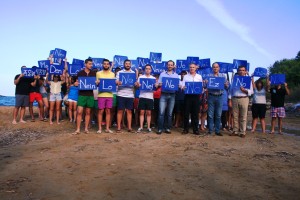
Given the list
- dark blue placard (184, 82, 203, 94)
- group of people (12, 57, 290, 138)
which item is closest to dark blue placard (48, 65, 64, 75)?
group of people (12, 57, 290, 138)

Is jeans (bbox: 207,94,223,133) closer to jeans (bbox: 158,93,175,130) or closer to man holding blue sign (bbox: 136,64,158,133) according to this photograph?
jeans (bbox: 158,93,175,130)

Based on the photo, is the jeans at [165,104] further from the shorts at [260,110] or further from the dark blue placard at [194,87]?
the shorts at [260,110]

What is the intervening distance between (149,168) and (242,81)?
4864mm

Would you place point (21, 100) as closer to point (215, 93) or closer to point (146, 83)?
point (146, 83)

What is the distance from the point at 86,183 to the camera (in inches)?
176

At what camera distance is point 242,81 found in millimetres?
8773

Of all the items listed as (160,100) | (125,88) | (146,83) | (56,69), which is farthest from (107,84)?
(56,69)

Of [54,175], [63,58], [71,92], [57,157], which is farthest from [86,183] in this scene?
[63,58]

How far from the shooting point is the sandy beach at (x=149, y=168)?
422 cm

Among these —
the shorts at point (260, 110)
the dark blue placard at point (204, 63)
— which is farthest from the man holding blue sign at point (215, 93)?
the dark blue placard at point (204, 63)

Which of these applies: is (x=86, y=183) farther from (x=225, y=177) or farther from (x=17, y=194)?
(x=225, y=177)

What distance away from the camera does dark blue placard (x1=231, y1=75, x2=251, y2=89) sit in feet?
28.7

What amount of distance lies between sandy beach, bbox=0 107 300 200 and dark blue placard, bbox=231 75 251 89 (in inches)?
66.9

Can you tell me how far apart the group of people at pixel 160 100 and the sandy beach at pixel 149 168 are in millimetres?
802
